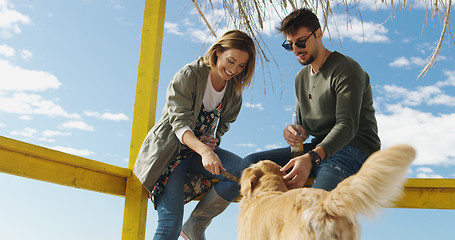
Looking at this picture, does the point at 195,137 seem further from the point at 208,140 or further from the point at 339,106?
the point at 339,106

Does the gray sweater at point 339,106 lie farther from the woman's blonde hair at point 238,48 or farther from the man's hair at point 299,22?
the woman's blonde hair at point 238,48

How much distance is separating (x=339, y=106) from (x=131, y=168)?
1572 millimetres

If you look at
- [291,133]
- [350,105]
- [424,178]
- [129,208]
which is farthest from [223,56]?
[424,178]

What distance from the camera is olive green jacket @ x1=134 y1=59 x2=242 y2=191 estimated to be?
2.47m

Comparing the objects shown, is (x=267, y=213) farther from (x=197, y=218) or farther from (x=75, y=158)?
(x=75, y=158)

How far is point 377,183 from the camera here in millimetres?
1410

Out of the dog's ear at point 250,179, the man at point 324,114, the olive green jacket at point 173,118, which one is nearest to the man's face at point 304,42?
the man at point 324,114

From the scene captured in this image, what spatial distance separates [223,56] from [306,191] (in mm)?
1162

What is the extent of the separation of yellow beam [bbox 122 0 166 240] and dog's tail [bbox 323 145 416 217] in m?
1.77

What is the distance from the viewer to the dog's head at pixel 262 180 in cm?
205

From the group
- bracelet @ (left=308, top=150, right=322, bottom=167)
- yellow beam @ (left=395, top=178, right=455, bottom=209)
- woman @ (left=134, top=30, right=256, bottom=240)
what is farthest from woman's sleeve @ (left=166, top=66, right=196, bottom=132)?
yellow beam @ (left=395, top=178, right=455, bottom=209)

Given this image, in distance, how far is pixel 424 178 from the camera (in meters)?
2.59

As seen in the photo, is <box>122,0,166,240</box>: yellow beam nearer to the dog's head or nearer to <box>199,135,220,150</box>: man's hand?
<box>199,135,220,150</box>: man's hand

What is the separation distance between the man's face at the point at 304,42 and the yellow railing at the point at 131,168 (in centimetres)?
101
